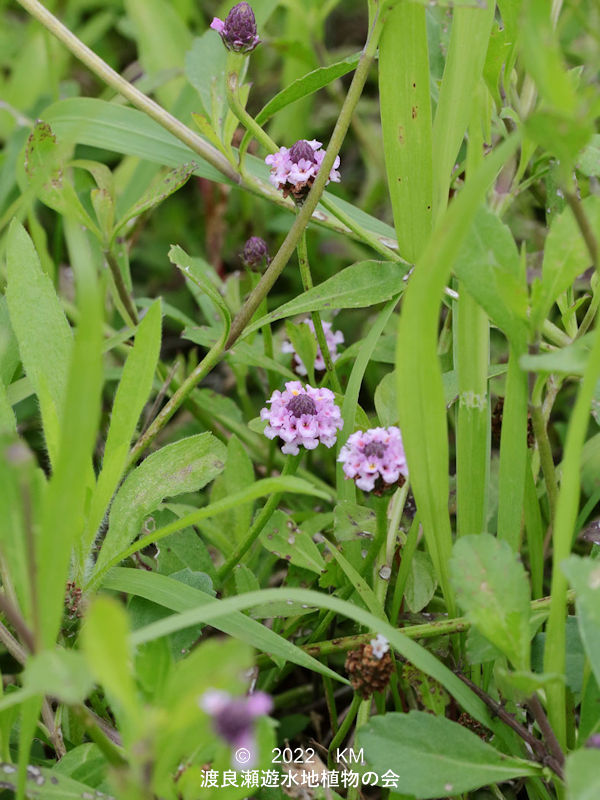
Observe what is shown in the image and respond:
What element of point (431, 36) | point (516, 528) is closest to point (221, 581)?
point (516, 528)

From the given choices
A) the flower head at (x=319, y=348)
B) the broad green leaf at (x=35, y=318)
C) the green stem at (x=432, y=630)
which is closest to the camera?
the green stem at (x=432, y=630)

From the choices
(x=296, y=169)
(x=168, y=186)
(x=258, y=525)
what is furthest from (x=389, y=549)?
(x=168, y=186)

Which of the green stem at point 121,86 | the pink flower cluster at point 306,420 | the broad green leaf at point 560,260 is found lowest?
the pink flower cluster at point 306,420

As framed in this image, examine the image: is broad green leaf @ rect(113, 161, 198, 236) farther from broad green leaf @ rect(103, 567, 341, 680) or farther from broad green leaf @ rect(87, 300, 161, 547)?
broad green leaf @ rect(103, 567, 341, 680)

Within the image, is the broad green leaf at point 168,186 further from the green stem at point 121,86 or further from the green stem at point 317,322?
the green stem at point 317,322

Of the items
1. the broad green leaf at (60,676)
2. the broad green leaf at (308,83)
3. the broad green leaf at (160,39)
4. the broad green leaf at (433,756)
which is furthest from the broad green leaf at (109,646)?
the broad green leaf at (160,39)

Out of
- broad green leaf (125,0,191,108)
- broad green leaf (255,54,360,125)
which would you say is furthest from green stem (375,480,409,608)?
broad green leaf (125,0,191,108)

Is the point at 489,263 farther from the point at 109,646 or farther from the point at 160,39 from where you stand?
the point at 160,39
